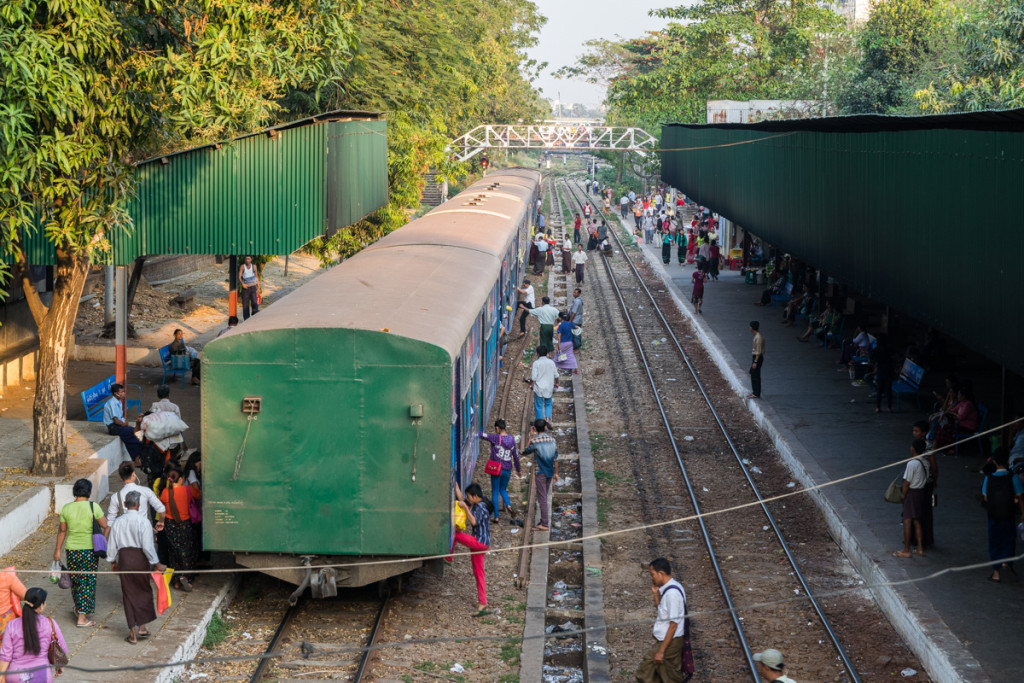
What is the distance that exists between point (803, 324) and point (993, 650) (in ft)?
58.7

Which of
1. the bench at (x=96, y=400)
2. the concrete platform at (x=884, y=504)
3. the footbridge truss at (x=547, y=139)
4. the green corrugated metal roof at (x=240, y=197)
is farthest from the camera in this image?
the footbridge truss at (x=547, y=139)

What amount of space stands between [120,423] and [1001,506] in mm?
9830

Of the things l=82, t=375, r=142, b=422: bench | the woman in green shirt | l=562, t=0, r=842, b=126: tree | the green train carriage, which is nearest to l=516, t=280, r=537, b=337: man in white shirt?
l=82, t=375, r=142, b=422: bench

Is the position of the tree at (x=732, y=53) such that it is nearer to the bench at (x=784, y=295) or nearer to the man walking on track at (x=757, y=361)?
the bench at (x=784, y=295)

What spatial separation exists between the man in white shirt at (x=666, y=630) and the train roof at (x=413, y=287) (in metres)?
2.87

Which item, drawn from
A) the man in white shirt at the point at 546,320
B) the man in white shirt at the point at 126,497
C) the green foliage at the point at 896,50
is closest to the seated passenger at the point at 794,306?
the man in white shirt at the point at 546,320

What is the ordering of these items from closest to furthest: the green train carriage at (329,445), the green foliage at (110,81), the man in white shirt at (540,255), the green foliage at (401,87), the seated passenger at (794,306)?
the green train carriage at (329,445) → the green foliage at (110,81) → the green foliage at (401,87) → the seated passenger at (794,306) → the man in white shirt at (540,255)

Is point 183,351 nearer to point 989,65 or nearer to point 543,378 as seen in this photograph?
point 543,378

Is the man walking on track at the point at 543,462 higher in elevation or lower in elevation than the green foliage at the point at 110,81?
lower

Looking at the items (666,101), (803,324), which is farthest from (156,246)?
(666,101)

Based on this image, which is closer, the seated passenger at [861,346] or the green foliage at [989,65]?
the seated passenger at [861,346]

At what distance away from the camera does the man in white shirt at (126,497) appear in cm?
971

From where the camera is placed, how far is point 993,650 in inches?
385

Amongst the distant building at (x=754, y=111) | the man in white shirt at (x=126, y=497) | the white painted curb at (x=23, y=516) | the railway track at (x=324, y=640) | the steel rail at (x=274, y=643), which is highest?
the distant building at (x=754, y=111)
